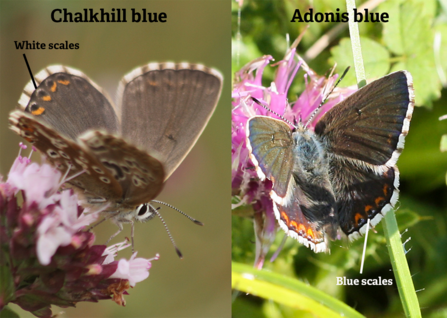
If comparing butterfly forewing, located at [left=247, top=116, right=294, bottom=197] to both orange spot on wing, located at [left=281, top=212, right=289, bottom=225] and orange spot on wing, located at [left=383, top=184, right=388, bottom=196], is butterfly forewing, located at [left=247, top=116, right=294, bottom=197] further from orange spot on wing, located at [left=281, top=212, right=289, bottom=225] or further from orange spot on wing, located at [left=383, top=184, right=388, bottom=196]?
orange spot on wing, located at [left=383, top=184, right=388, bottom=196]

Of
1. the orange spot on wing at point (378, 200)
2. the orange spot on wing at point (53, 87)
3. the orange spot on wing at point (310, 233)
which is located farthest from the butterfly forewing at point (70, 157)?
the orange spot on wing at point (378, 200)

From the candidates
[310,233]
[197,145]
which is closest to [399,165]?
[310,233]

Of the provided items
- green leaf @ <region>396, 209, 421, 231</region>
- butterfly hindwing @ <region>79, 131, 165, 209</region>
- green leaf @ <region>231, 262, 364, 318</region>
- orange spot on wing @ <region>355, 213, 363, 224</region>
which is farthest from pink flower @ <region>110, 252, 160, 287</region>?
green leaf @ <region>396, 209, 421, 231</region>

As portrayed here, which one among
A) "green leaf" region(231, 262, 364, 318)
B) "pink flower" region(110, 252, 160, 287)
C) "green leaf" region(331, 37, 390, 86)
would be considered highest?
"green leaf" region(331, 37, 390, 86)

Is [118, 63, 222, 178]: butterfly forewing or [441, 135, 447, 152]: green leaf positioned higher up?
[118, 63, 222, 178]: butterfly forewing

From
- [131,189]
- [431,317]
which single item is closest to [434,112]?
[431,317]

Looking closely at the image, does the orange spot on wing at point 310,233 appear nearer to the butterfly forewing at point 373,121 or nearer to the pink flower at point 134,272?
the butterfly forewing at point 373,121

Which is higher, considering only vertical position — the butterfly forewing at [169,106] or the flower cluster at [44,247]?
the butterfly forewing at [169,106]
